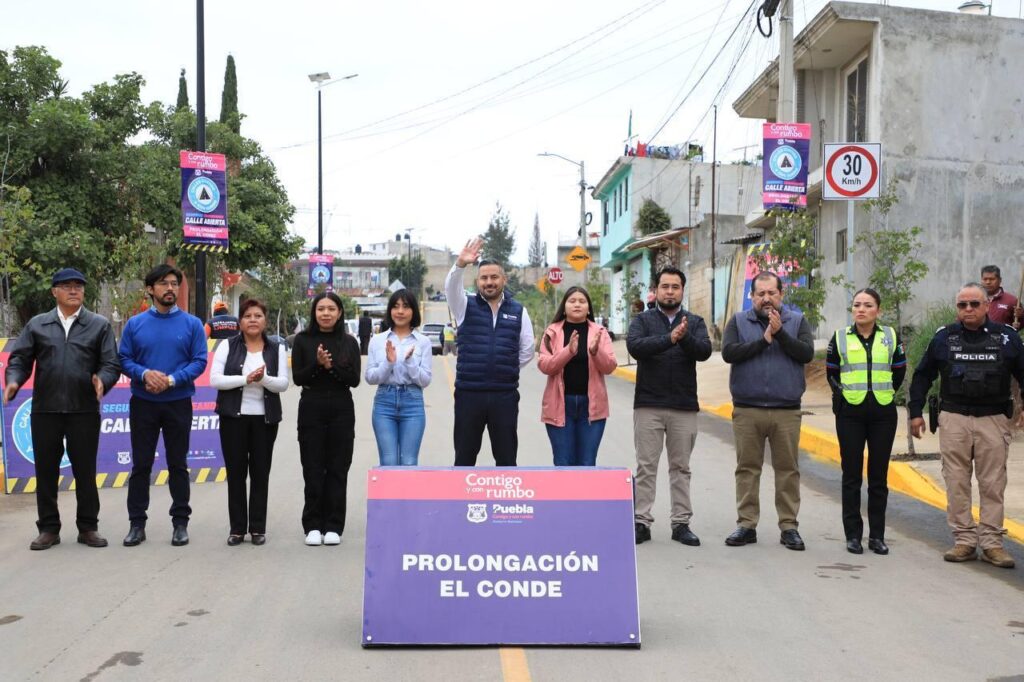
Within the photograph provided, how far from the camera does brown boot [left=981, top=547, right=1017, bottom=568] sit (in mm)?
7676

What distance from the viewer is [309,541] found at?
823 cm

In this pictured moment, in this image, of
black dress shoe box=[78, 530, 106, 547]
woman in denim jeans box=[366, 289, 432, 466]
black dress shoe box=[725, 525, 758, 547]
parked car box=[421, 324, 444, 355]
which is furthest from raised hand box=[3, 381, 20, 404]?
parked car box=[421, 324, 444, 355]

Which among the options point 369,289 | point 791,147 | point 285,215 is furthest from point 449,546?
point 369,289

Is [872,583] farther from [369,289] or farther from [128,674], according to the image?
[369,289]

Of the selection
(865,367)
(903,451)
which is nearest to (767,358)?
(865,367)

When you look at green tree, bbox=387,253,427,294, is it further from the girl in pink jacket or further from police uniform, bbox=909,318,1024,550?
police uniform, bbox=909,318,1024,550

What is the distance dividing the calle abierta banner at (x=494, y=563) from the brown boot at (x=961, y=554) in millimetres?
3428

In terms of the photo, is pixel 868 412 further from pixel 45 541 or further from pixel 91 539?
pixel 45 541

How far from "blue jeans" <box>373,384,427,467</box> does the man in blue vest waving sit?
44cm

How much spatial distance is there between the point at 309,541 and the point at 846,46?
19185 mm

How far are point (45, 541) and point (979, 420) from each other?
6884mm

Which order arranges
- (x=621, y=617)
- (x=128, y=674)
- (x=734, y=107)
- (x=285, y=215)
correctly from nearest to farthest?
(x=128, y=674) → (x=621, y=617) → (x=734, y=107) → (x=285, y=215)

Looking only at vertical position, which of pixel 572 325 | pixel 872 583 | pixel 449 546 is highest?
pixel 572 325

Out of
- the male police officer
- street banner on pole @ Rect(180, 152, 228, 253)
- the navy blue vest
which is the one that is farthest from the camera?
street banner on pole @ Rect(180, 152, 228, 253)
